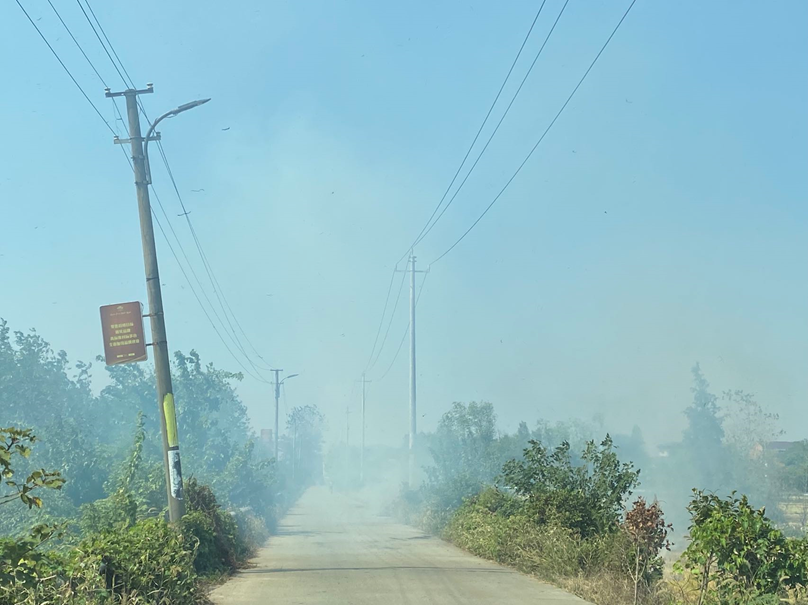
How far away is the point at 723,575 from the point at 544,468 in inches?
385

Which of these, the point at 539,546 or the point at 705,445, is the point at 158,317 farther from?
the point at 705,445

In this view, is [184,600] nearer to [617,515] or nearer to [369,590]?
[369,590]

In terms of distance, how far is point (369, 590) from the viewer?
1281cm

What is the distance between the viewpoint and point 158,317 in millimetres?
15992

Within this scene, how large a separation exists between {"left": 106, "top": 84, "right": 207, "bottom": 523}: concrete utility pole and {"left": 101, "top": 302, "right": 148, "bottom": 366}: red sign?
0.88 feet

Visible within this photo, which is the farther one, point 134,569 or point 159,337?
point 159,337

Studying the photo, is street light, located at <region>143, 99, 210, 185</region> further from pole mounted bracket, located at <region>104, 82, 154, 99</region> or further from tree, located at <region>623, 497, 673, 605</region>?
tree, located at <region>623, 497, 673, 605</region>

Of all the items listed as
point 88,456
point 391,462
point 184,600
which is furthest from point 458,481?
point 391,462

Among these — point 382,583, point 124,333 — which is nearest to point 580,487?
point 382,583

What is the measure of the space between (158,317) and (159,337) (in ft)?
1.27

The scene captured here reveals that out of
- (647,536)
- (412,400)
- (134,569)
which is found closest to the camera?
(134,569)

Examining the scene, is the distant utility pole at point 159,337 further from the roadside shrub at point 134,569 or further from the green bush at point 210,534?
the roadside shrub at point 134,569

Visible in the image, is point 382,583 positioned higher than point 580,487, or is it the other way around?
point 580,487

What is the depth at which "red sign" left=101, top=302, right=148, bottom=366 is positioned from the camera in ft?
52.7
